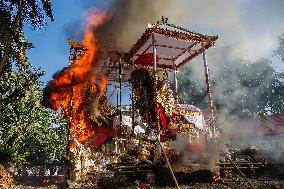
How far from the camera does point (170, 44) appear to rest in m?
13.4

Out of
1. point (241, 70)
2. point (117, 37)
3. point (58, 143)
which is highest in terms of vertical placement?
point (241, 70)

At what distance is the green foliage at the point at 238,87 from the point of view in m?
41.1

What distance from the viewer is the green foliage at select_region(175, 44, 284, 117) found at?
4106 centimetres

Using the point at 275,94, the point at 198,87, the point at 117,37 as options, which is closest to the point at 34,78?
the point at 117,37

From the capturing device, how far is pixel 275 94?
4241 cm

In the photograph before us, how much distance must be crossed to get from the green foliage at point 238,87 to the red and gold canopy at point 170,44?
90.3ft

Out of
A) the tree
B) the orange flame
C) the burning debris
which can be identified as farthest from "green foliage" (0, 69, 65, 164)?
the orange flame

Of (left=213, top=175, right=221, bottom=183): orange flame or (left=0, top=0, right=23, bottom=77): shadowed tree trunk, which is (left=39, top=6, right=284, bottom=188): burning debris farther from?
(left=0, top=0, right=23, bottom=77): shadowed tree trunk

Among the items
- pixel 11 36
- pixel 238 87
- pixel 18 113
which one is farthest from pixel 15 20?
pixel 238 87

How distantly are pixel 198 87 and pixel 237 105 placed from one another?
6821mm

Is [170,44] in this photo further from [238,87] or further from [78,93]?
[238,87]

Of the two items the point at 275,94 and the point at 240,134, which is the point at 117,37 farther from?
the point at 275,94

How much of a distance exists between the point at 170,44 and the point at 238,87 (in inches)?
1259

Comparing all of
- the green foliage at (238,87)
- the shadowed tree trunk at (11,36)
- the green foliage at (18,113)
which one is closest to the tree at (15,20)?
the shadowed tree trunk at (11,36)
